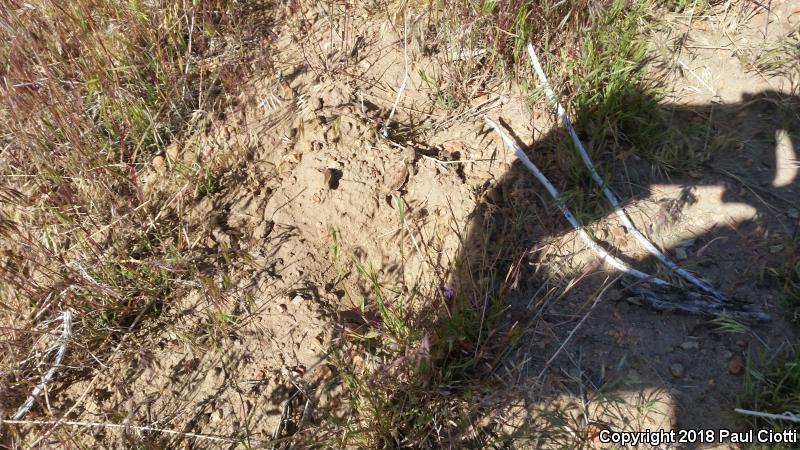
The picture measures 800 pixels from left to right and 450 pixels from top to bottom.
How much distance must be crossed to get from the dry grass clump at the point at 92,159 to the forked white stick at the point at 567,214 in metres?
1.44

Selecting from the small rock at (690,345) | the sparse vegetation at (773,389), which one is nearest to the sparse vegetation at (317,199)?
the sparse vegetation at (773,389)

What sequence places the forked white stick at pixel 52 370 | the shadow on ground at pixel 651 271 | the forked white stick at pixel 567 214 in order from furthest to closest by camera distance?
the forked white stick at pixel 567 214 → the forked white stick at pixel 52 370 → the shadow on ground at pixel 651 271

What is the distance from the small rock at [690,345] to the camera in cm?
205

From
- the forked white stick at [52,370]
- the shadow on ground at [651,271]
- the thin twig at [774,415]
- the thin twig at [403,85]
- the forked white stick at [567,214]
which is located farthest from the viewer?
the thin twig at [403,85]

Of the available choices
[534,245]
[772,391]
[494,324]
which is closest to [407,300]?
[494,324]

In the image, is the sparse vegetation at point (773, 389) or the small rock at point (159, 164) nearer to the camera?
the sparse vegetation at point (773, 389)

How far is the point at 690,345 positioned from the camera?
2.06 metres

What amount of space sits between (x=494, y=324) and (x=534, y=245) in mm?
400

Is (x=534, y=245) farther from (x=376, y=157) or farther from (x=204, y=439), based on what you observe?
(x=204, y=439)

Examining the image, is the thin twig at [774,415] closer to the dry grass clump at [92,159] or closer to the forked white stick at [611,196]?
the forked white stick at [611,196]

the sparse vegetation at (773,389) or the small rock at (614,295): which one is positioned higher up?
the small rock at (614,295)

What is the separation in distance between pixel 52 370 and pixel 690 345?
237cm

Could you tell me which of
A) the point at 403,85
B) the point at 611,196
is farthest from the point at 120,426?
the point at 611,196

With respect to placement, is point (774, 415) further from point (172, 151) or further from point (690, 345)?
point (172, 151)
